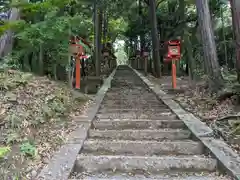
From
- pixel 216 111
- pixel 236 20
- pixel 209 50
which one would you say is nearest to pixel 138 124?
pixel 216 111

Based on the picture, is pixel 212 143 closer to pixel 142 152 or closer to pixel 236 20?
Result: pixel 142 152

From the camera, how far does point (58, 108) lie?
5.13 m

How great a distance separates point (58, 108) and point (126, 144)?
5.09 ft

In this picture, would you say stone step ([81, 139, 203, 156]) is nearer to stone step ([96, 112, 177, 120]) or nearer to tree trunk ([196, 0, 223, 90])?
stone step ([96, 112, 177, 120])

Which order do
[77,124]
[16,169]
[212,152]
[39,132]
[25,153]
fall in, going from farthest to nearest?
[77,124]
[39,132]
[212,152]
[25,153]
[16,169]

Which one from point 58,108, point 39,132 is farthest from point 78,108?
point 39,132

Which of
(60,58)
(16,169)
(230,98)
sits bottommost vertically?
(16,169)

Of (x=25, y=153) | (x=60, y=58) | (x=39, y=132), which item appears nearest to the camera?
(x=25, y=153)

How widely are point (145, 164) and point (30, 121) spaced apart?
171 cm

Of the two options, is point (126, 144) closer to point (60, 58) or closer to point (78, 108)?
point (78, 108)

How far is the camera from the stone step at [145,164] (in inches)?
146

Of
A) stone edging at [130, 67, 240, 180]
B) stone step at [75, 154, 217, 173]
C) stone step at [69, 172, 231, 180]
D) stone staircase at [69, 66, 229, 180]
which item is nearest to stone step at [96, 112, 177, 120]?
stone staircase at [69, 66, 229, 180]

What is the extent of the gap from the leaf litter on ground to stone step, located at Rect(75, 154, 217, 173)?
53 centimetres

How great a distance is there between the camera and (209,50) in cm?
668
